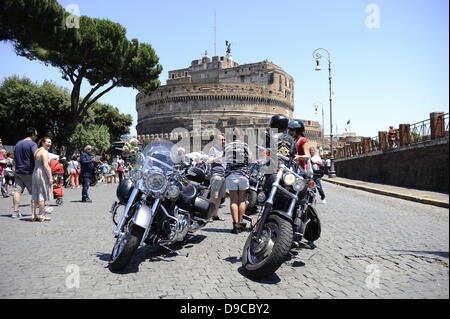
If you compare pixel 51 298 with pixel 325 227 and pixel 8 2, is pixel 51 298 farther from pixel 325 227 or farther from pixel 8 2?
pixel 8 2

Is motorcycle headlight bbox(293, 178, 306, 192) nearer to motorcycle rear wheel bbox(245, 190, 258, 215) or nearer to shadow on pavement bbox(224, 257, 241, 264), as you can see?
shadow on pavement bbox(224, 257, 241, 264)

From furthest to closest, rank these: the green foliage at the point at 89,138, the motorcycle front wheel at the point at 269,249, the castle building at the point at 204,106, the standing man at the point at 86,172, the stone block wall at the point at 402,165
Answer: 1. the castle building at the point at 204,106
2. the green foliage at the point at 89,138
3. the stone block wall at the point at 402,165
4. the standing man at the point at 86,172
5. the motorcycle front wheel at the point at 269,249

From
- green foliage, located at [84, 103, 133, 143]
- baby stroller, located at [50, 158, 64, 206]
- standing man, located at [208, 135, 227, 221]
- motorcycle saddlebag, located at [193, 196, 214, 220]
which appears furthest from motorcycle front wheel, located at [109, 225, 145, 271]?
green foliage, located at [84, 103, 133, 143]

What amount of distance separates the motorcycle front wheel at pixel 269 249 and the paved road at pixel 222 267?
0.40 feet

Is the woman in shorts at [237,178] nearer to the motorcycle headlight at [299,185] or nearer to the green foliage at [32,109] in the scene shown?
the motorcycle headlight at [299,185]

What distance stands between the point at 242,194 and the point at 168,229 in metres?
1.99

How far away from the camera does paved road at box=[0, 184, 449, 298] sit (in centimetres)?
318

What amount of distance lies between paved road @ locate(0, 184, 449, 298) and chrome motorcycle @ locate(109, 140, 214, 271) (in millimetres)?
270

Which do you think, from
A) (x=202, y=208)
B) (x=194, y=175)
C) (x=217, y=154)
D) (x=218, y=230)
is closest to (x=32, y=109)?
(x=217, y=154)

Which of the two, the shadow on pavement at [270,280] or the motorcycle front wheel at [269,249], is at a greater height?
the motorcycle front wheel at [269,249]

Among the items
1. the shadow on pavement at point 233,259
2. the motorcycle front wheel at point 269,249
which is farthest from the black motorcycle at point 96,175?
the motorcycle front wheel at point 269,249

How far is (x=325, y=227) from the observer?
6.48 m

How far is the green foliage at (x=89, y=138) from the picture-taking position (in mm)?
27812

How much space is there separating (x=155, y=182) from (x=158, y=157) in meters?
0.43
